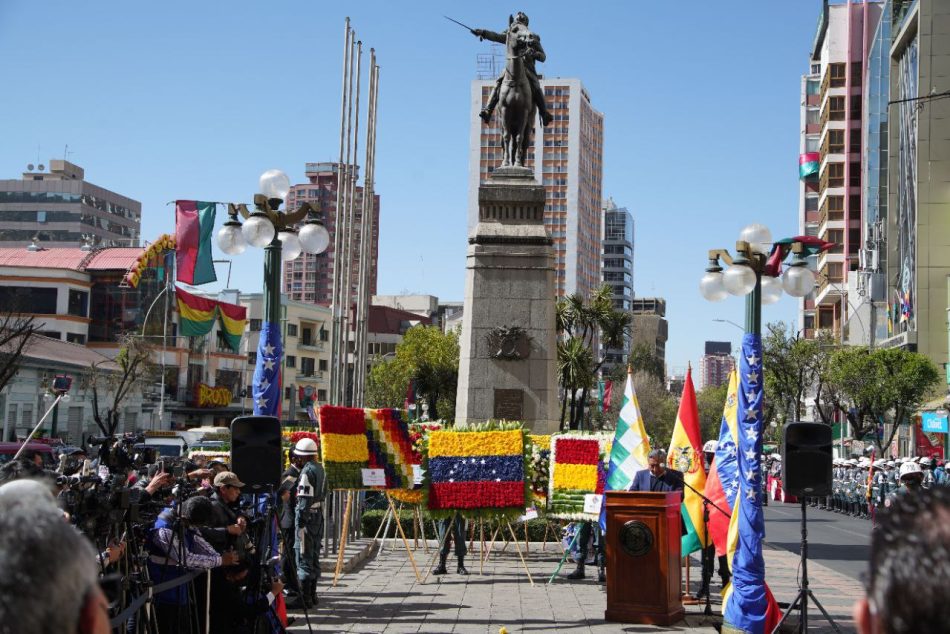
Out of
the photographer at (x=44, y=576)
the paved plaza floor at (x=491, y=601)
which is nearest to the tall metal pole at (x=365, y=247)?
the paved plaza floor at (x=491, y=601)

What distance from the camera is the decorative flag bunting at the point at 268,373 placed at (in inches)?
540

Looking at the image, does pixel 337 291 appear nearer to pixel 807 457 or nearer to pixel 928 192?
pixel 807 457

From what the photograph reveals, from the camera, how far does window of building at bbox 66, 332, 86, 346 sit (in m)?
76.6

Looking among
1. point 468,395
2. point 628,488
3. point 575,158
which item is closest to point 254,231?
point 628,488

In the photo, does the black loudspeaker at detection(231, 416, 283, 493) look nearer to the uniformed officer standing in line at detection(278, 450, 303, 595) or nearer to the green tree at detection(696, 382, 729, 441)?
the uniformed officer standing in line at detection(278, 450, 303, 595)

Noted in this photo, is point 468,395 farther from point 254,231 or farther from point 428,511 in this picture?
point 254,231

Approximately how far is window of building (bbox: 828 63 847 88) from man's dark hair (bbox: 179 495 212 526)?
9356 cm

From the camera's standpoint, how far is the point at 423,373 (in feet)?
194

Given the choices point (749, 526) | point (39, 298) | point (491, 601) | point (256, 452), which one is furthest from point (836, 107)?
point (256, 452)

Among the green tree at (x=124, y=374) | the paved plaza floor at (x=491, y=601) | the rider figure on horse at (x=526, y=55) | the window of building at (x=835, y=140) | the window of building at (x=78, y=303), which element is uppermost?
the window of building at (x=835, y=140)

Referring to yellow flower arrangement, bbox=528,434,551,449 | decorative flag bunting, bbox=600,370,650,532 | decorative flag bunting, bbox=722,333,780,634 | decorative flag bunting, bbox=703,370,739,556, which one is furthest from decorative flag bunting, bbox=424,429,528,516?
decorative flag bunting, bbox=722,333,780,634

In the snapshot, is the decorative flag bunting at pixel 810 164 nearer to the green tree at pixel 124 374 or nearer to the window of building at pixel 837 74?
the window of building at pixel 837 74

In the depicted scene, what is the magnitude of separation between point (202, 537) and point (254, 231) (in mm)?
4762

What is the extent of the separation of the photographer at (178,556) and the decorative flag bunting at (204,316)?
1997 inches
